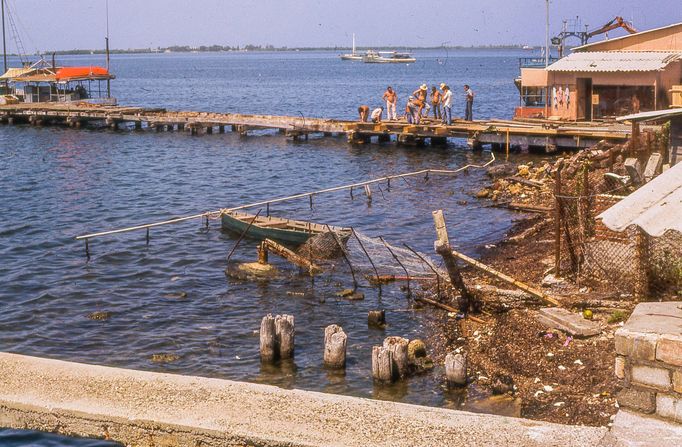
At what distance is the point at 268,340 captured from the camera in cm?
1577

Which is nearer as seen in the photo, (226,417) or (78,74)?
(226,417)

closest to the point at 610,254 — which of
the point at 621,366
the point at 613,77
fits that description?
the point at 621,366

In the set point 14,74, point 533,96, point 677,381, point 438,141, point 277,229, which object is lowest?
point 277,229

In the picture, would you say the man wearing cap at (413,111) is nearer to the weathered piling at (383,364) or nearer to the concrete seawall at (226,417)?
the weathered piling at (383,364)

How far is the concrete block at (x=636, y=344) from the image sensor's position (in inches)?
345

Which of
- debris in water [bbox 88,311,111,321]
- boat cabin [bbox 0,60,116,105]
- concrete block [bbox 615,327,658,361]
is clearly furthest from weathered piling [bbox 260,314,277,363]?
boat cabin [bbox 0,60,116,105]

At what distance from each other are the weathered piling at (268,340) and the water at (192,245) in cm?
27

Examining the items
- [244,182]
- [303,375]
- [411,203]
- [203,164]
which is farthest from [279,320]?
[203,164]

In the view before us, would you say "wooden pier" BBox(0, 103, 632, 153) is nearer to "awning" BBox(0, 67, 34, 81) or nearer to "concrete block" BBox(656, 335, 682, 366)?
"awning" BBox(0, 67, 34, 81)

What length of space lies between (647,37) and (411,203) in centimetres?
1799

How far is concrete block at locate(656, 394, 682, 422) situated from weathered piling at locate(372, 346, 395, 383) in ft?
19.7

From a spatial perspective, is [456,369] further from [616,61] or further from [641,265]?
[616,61]

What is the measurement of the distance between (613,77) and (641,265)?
27687 millimetres

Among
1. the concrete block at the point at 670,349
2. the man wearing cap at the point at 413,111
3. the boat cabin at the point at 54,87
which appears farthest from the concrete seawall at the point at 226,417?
the boat cabin at the point at 54,87
